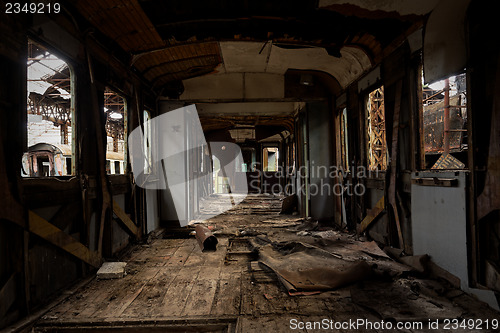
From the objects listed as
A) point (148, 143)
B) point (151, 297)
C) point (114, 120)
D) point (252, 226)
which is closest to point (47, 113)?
point (114, 120)

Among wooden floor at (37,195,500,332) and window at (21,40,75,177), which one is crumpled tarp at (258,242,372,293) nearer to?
wooden floor at (37,195,500,332)

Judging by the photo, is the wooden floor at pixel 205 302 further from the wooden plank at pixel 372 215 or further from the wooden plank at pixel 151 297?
the wooden plank at pixel 372 215

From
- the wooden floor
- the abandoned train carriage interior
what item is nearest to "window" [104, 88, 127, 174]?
the abandoned train carriage interior

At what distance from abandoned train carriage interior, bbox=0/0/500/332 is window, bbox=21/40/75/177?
97 centimetres

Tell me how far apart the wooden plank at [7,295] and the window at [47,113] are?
4.81ft

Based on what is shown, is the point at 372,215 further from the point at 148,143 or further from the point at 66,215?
the point at 148,143

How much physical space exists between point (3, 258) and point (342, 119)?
6.59 m

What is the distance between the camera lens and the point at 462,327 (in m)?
2.39

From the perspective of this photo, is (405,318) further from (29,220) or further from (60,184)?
(60,184)

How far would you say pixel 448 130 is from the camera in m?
9.34

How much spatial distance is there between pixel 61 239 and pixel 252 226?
463cm

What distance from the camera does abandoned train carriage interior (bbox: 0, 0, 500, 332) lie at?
265 cm

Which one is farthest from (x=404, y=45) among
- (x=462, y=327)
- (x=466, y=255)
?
(x=462, y=327)

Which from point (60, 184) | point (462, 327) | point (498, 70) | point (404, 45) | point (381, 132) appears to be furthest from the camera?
point (381, 132)
